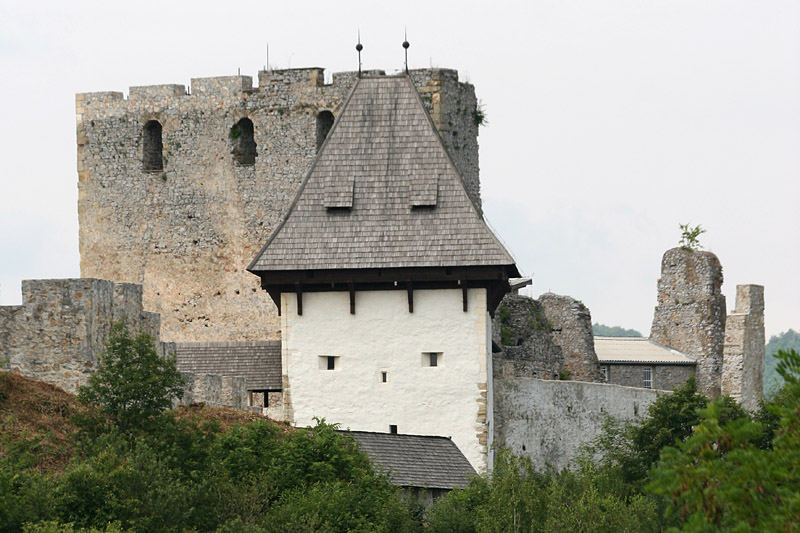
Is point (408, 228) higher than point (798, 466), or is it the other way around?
point (408, 228)

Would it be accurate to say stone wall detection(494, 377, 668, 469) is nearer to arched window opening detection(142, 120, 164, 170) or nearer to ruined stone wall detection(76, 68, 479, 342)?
ruined stone wall detection(76, 68, 479, 342)

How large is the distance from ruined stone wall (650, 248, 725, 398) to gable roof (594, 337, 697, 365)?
0.37 m

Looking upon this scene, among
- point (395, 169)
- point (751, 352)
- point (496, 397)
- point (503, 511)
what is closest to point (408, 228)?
point (395, 169)

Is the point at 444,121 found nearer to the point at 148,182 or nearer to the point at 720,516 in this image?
the point at 148,182

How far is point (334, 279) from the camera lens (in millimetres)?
41656

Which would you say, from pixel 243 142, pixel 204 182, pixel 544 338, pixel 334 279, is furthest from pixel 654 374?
pixel 334 279

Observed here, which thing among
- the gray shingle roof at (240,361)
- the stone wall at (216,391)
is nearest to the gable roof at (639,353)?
the gray shingle roof at (240,361)

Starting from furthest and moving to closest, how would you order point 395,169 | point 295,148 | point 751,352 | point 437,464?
point 751,352
point 295,148
point 395,169
point 437,464

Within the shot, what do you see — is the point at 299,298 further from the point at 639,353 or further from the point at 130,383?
the point at 639,353

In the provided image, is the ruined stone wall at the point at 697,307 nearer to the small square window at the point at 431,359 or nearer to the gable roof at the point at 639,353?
the gable roof at the point at 639,353

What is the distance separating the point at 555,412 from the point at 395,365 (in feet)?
16.8

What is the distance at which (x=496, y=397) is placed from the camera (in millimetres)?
43812

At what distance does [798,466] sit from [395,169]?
19423mm

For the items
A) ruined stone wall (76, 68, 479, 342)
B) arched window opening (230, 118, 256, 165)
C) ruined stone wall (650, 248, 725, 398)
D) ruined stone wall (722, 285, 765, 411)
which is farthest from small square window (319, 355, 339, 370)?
ruined stone wall (650, 248, 725, 398)
